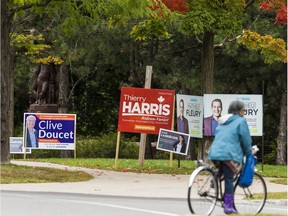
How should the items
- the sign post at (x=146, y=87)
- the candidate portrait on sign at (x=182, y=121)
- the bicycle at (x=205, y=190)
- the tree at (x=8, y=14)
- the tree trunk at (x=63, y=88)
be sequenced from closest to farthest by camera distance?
1. the bicycle at (x=205, y=190)
2. the tree at (x=8, y=14)
3. the sign post at (x=146, y=87)
4. the candidate portrait on sign at (x=182, y=121)
5. the tree trunk at (x=63, y=88)

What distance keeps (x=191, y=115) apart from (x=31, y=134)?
7.11 meters

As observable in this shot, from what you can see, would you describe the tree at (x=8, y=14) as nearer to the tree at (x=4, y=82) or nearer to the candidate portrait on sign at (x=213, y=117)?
the tree at (x=4, y=82)

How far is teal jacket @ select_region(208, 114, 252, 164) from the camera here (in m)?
11.2

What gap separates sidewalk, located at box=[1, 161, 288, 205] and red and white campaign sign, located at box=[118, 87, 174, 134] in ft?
8.26

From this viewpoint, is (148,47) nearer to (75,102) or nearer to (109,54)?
(109,54)

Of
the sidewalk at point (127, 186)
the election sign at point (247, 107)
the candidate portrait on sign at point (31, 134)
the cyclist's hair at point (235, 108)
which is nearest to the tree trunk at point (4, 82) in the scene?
the sidewalk at point (127, 186)

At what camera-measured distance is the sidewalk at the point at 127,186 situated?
16219 millimetres

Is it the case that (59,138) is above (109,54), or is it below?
below

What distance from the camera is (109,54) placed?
35.4 metres

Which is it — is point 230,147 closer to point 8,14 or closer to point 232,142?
point 232,142

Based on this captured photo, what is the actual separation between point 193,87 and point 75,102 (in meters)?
15.9

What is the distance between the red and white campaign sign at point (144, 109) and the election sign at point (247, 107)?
1175mm

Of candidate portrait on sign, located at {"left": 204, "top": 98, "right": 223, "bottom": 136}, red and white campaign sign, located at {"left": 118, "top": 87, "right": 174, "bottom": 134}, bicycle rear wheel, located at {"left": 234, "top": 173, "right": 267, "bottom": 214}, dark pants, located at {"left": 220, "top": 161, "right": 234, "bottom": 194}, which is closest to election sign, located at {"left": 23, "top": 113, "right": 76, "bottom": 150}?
red and white campaign sign, located at {"left": 118, "top": 87, "right": 174, "bottom": 134}

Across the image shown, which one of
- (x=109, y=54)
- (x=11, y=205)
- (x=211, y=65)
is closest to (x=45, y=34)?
(x=109, y=54)
